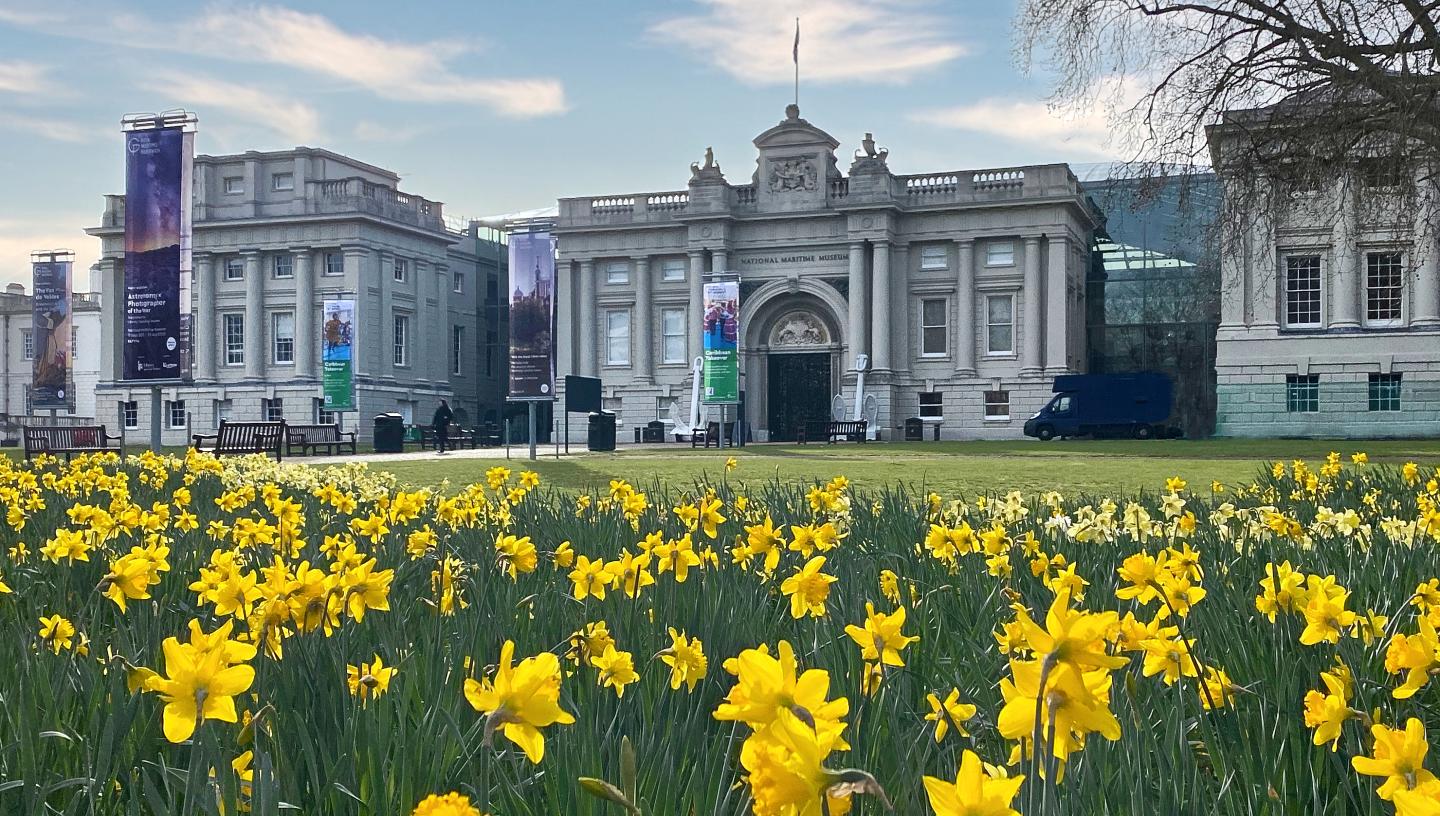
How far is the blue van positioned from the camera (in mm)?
44719

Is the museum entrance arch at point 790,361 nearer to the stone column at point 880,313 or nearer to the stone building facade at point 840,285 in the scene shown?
the stone building facade at point 840,285

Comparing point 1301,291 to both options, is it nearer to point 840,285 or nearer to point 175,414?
point 840,285

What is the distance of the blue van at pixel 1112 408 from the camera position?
44.7 meters

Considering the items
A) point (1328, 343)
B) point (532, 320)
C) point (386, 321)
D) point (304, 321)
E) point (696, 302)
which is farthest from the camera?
point (386, 321)

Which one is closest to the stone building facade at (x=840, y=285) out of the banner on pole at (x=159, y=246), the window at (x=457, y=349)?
the window at (x=457, y=349)

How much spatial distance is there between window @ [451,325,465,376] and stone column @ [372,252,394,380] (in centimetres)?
531

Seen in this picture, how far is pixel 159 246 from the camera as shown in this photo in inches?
866

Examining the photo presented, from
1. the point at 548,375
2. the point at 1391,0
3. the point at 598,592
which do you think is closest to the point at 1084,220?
the point at 548,375

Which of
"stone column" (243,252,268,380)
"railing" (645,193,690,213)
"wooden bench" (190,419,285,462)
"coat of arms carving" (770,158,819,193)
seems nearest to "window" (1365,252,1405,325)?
"coat of arms carving" (770,158,819,193)

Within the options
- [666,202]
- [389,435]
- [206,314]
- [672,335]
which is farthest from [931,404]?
[206,314]

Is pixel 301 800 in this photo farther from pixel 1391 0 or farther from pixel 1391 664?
pixel 1391 0

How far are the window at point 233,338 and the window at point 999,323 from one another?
33.7 meters

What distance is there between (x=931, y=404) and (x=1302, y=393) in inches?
541

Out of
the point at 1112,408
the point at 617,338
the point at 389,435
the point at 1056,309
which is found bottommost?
the point at 389,435
